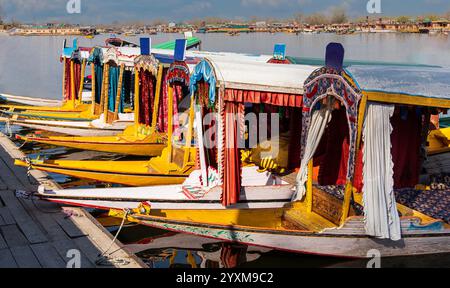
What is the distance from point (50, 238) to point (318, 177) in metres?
5.39

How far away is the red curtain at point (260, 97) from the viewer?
970 centimetres

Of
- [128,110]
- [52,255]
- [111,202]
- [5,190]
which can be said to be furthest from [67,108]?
[52,255]

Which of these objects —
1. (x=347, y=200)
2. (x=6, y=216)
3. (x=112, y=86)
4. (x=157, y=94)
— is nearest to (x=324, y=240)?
(x=347, y=200)

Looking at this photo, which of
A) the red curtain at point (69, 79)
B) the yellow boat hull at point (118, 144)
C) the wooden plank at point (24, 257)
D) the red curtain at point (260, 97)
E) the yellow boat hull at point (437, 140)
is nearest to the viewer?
the wooden plank at point (24, 257)

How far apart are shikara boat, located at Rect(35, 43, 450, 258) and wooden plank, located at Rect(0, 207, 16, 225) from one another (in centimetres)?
73

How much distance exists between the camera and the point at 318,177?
36.9 feet

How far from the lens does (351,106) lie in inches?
327

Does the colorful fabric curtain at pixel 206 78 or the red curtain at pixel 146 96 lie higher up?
the colorful fabric curtain at pixel 206 78

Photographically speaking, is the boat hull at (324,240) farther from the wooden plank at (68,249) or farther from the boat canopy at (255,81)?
the boat canopy at (255,81)

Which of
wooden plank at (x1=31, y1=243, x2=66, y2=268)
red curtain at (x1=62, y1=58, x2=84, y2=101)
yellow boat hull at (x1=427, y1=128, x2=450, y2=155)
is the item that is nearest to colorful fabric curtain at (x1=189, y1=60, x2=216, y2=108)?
wooden plank at (x1=31, y1=243, x2=66, y2=268)

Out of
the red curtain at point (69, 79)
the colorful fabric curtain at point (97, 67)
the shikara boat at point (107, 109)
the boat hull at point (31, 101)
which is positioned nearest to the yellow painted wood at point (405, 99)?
the shikara boat at point (107, 109)

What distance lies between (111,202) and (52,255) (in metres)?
2.33

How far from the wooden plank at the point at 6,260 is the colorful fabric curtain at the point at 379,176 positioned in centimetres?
559
